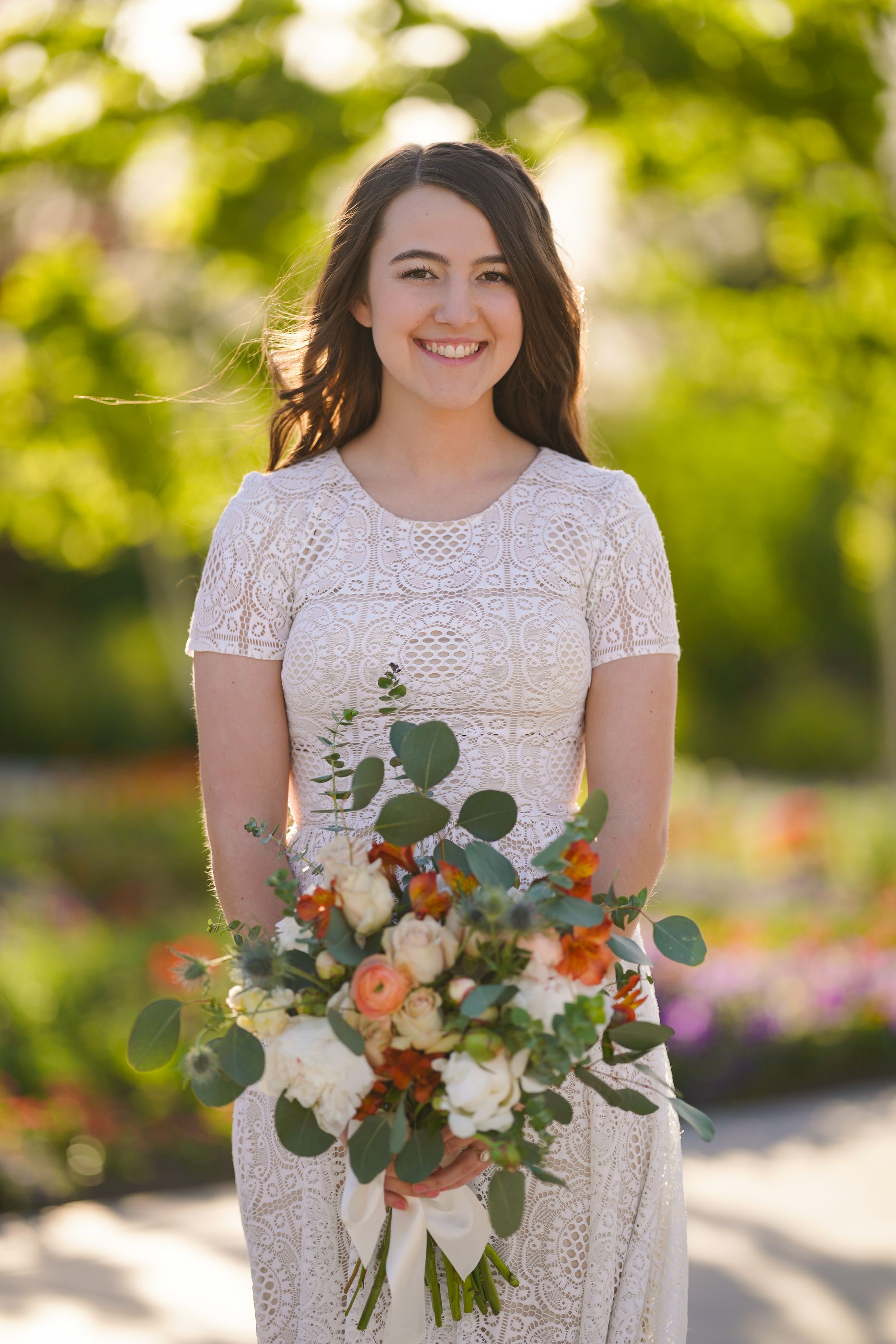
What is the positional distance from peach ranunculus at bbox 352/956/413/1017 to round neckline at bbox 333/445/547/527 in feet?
2.57

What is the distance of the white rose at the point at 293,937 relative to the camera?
1.63 m

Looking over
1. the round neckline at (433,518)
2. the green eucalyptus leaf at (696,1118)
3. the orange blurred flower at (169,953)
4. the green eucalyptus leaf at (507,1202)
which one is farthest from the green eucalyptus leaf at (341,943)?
the orange blurred flower at (169,953)

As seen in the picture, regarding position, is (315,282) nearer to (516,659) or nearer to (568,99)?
(516,659)

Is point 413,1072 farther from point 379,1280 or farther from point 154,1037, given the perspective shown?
point 379,1280

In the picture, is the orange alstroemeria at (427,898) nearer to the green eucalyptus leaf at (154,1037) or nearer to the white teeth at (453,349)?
the green eucalyptus leaf at (154,1037)

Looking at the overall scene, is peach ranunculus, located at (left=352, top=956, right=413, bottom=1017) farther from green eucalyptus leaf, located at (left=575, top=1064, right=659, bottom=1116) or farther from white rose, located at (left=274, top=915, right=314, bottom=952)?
green eucalyptus leaf, located at (left=575, top=1064, right=659, bottom=1116)

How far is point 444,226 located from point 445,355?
180mm

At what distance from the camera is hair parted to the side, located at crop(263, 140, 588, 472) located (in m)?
2.03

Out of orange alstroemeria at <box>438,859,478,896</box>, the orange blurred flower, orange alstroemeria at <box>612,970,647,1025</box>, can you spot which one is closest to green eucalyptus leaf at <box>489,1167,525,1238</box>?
orange alstroemeria at <box>612,970,647,1025</box>

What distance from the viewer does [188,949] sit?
18.3 feet

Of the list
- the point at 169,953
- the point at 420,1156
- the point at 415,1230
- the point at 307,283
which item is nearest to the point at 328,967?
the point at 420,1156

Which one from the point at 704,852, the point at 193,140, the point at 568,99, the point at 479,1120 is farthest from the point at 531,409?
the point at 704,852

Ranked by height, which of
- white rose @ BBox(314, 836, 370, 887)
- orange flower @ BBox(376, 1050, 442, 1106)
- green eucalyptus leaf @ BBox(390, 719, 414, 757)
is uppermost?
green eucalyptus leaf @ BBox(390, 719, 414, 757)

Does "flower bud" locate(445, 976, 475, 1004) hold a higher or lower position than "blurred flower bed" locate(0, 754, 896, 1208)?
higher
